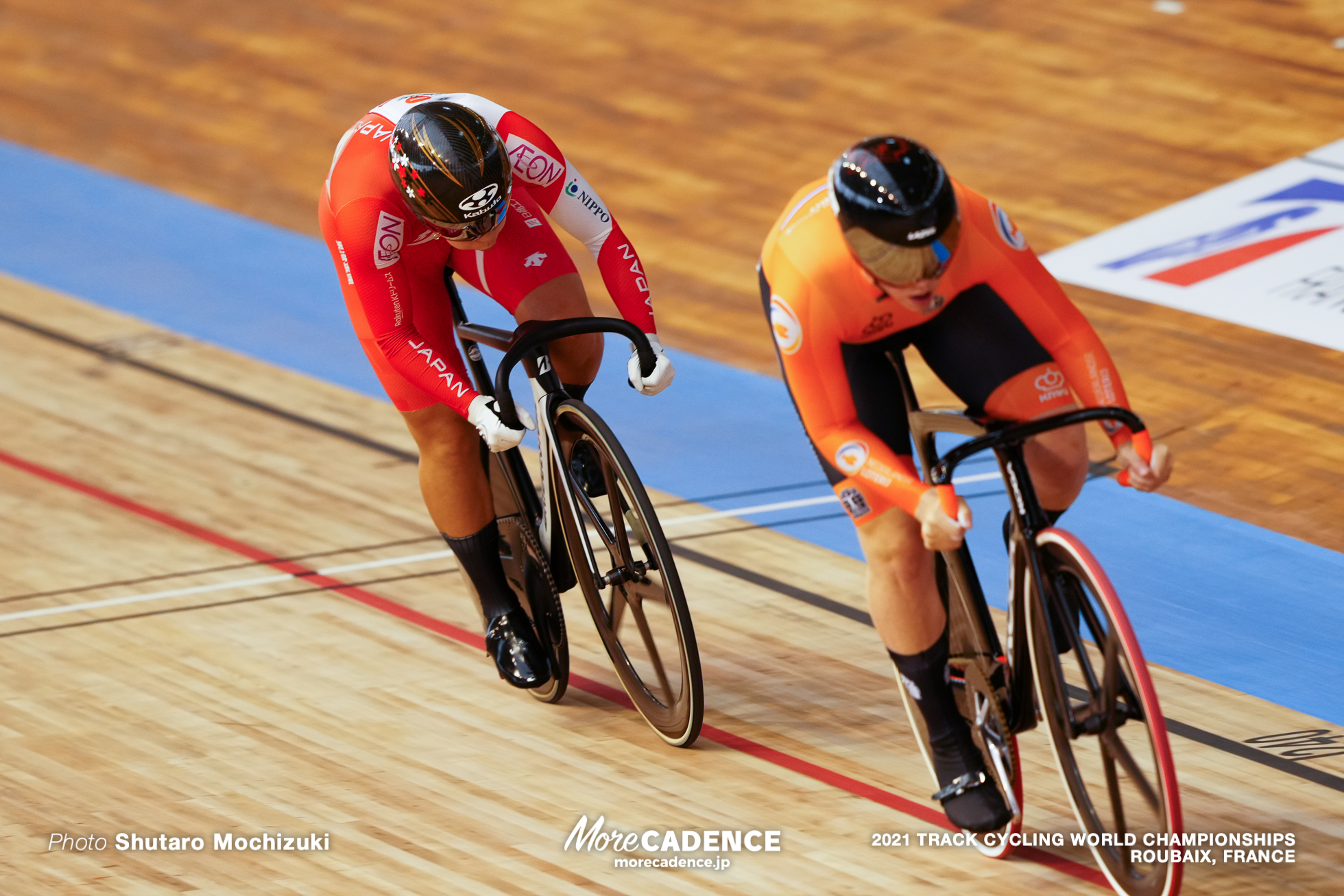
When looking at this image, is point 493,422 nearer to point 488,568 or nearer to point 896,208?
point 488,568

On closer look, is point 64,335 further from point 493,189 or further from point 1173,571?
point 1173,571

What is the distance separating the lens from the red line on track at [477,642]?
9.26ft

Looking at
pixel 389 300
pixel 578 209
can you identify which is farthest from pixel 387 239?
pixel 578 209

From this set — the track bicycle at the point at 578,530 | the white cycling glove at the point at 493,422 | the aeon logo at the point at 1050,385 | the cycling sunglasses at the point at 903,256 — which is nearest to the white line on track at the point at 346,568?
the track bicycle at the point at 578,530

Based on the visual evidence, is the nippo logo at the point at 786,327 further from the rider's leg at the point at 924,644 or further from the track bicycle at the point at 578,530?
the track bicycle at the point at 578,530

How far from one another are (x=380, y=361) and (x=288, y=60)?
5.07 meters

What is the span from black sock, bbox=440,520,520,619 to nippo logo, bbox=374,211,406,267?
2.03 ft

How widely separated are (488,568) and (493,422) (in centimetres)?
55

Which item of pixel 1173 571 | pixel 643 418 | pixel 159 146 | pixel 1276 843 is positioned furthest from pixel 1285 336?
pixel 159 146

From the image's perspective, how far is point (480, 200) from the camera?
2.90 meters

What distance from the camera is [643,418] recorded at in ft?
16.3

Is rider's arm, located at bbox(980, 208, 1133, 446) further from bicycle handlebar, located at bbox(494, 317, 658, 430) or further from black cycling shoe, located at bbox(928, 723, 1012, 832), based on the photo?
bicycle handlebar, located at bbox(494, 317, 658, 430)

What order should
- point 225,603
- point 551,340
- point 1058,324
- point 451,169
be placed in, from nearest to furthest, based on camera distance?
point 1058,324
point 451,169
point 551,340
point 225,603

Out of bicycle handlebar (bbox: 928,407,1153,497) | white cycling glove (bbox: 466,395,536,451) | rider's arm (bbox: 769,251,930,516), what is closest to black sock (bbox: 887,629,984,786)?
rider's arm (bbox: 769,251,930,516)
